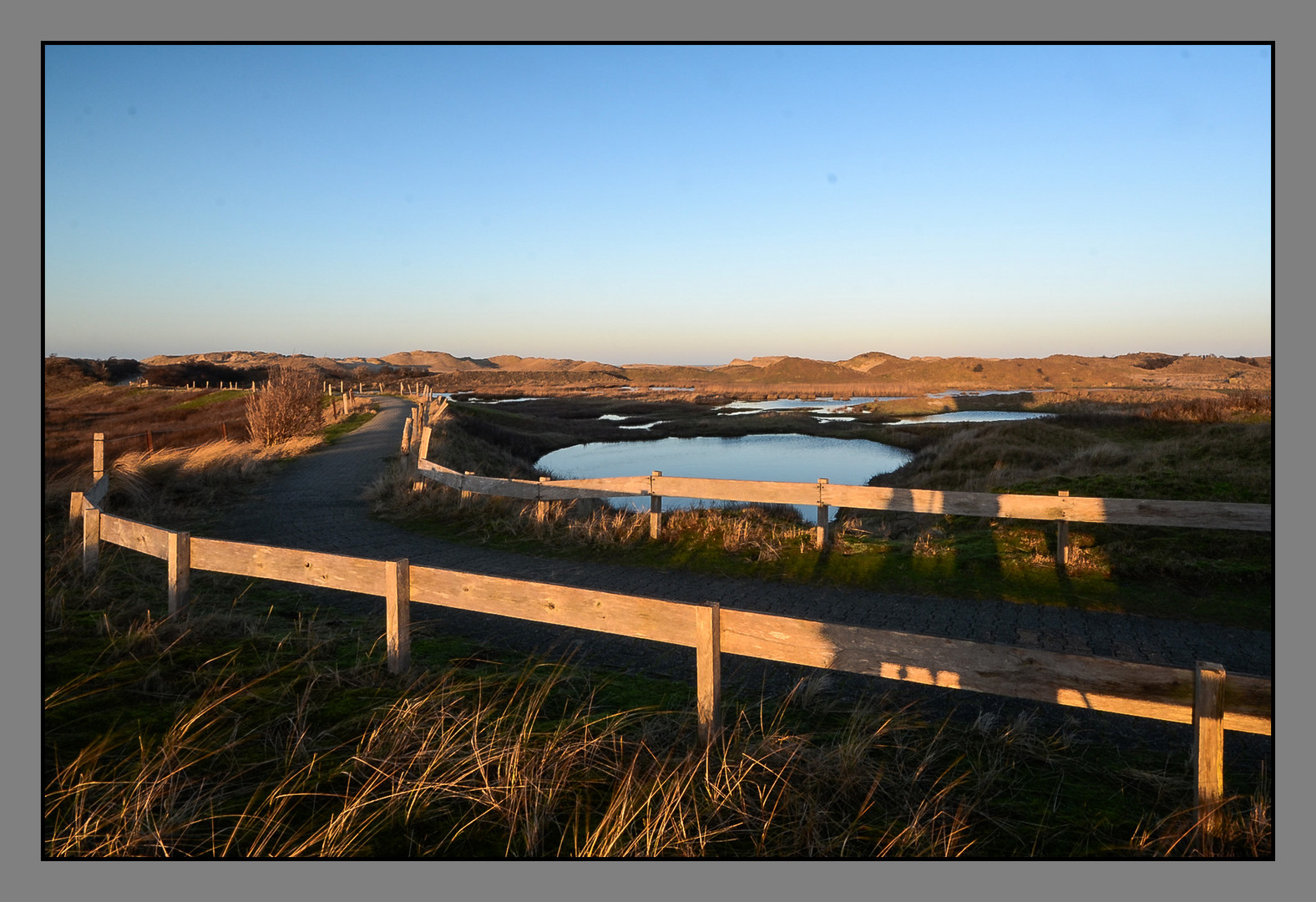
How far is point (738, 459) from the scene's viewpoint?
3941 centimetres

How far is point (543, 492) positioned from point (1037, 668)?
8.98 meters

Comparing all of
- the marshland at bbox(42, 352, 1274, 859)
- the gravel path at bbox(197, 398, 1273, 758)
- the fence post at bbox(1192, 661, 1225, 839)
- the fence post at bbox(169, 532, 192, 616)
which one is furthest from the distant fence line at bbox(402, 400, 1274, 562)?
the fence post at bbox(1192, 661, 1225, 839)

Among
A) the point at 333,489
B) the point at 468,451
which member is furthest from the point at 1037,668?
the point at 468,451

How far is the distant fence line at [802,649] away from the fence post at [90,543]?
216 cm

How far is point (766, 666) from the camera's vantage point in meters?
6.24

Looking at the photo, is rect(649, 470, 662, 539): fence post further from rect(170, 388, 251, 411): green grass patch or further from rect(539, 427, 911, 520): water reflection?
rect(170, 388, 251, 411): green grass patch

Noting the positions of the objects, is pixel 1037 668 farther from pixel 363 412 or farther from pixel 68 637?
pixel 363 412

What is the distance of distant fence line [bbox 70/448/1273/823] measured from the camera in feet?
10.9

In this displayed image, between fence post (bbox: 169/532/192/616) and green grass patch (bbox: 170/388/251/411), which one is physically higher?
green grass patch (bbox: 170/388/251/411)

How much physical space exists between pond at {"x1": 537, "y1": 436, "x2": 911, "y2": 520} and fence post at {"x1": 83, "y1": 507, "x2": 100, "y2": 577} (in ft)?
73.0

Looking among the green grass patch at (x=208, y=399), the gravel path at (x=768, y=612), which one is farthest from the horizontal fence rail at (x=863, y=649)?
the green grass patch at (x=208, y=399)

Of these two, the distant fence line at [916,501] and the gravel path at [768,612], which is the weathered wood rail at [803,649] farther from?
the distant fence line at [916,501]

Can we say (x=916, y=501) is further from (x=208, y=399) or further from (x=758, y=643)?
(x=208, y=399)

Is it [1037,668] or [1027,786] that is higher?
[1037,668]
